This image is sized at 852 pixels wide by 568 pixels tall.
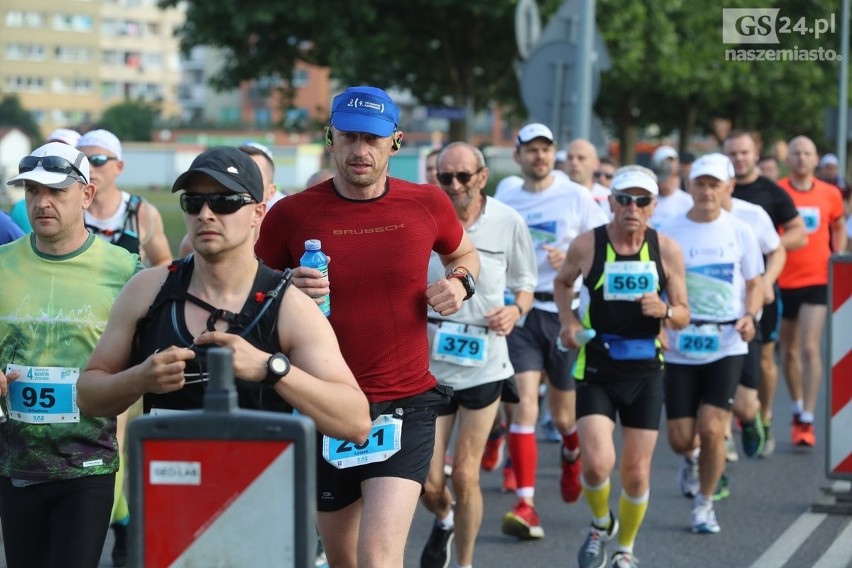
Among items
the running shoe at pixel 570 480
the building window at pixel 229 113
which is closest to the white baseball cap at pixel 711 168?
the running shoe at pixel 570 480

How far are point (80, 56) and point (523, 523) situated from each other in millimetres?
142159

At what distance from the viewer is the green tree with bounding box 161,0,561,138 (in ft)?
86.3

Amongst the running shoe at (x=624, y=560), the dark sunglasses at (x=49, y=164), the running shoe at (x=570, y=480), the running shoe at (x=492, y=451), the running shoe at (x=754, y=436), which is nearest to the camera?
the dark sunglasses at (x=49, y=164)

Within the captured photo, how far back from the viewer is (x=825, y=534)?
870 centimetres

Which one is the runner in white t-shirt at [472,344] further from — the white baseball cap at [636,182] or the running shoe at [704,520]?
the running shoe at [704,520]

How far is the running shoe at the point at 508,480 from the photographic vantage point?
10125mm

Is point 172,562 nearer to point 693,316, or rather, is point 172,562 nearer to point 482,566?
point 482,566

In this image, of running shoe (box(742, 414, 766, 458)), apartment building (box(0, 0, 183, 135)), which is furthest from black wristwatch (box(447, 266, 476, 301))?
apartment building (box(0, 0, 183, 135))

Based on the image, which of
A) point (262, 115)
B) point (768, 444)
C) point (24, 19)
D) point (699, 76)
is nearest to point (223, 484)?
point (768, 444)

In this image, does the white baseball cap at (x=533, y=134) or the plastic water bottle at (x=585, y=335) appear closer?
the plastic water bottle at (x=585, y=335)

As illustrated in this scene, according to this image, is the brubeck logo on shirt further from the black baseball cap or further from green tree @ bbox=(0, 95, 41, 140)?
green tree @ bbox=(0, 95, 41, 140)

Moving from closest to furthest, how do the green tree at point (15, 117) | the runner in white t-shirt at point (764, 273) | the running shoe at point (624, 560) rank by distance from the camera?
the running shoe at point (624, 560), the runner in white t-shirt at point (764, 273), the green tree at point (15, 117)

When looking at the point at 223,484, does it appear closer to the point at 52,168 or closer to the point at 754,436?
the point at 52,168

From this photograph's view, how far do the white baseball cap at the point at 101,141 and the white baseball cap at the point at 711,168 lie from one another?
10.9 ft
